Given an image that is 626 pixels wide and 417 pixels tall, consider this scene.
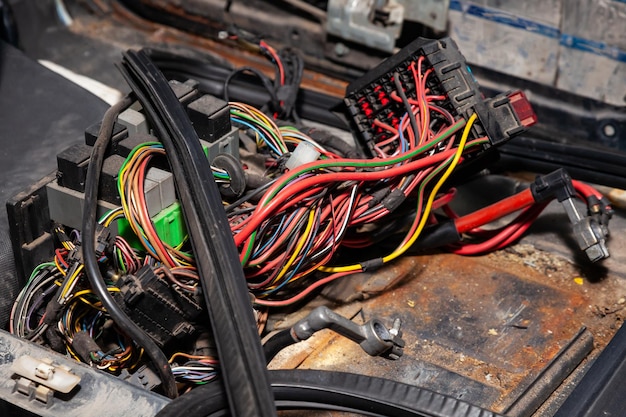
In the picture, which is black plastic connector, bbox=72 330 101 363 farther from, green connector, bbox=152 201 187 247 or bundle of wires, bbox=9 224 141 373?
green connector, bbox=152 201 187 247

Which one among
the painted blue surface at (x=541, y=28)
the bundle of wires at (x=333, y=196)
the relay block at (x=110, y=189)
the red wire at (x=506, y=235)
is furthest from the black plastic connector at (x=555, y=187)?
the relay block at (x=110, y=189)

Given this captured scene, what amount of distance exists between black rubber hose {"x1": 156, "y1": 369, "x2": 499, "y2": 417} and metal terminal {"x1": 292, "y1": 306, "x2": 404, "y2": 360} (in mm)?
95

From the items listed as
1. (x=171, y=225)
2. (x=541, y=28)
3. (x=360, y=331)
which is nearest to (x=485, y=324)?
(x=360, y=331)

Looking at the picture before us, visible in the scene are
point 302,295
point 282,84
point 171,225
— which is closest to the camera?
point 171,225

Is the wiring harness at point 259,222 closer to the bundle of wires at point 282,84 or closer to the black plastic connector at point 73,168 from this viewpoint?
the black plastic connector at point 73,168

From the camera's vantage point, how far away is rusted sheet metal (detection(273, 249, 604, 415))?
5.32 feet

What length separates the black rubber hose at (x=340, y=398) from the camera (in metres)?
1.32

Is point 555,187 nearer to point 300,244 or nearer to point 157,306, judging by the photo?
point 300,244

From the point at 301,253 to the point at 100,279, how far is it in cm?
40

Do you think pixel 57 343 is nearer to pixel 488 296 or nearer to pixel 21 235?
pixel 21 235

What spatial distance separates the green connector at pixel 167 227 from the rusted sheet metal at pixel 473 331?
32 cm

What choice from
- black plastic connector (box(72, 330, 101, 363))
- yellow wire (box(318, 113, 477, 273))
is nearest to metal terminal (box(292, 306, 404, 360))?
yellow wire (box(318, 113, 477, 273))

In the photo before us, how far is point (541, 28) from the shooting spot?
232cm

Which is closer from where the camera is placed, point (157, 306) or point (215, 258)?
point (215, 258)
